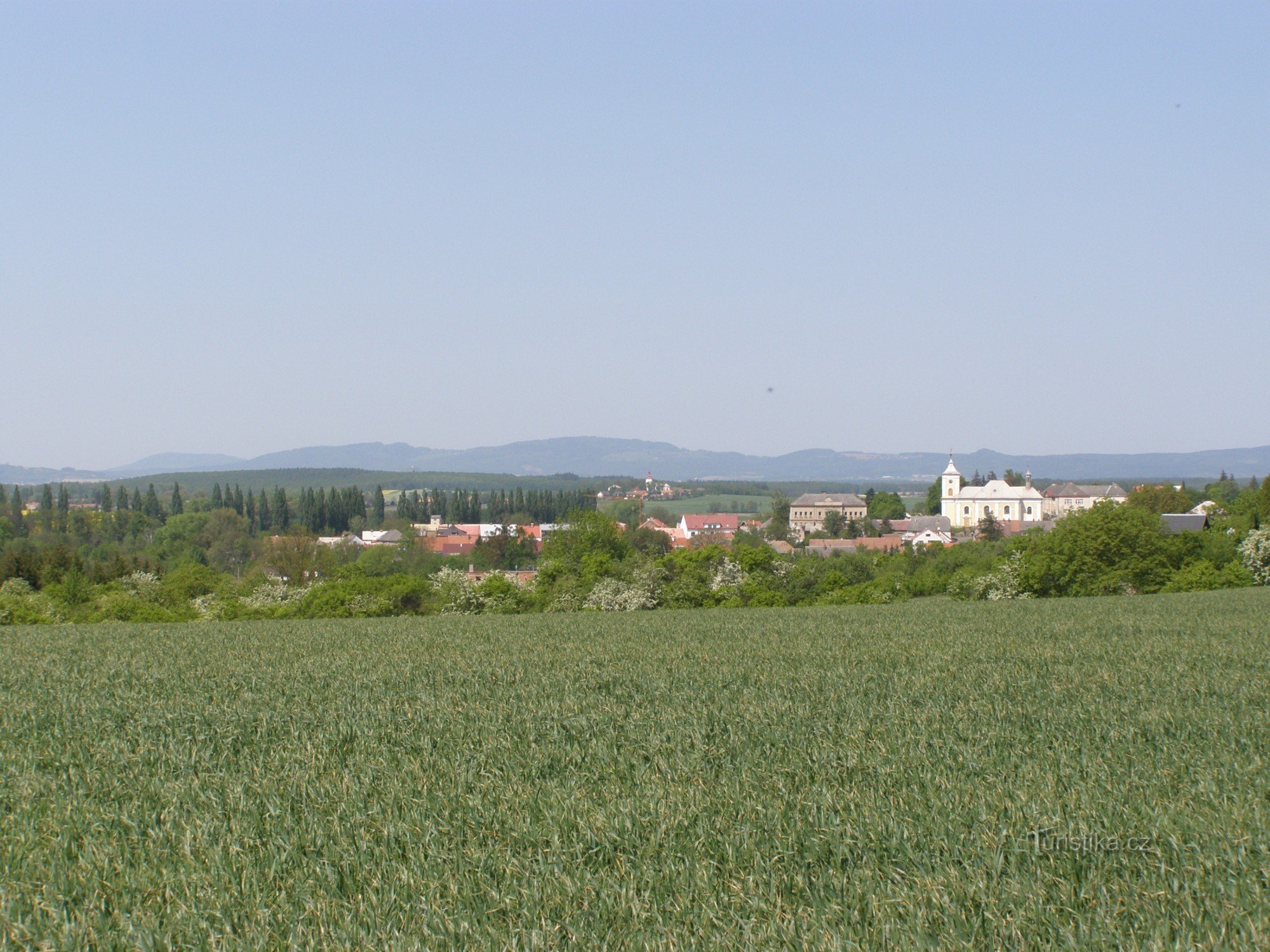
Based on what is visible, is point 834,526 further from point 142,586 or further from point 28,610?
point 28,610

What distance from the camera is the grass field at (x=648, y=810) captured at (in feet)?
18.7

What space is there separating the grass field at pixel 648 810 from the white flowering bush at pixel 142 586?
2107 inches

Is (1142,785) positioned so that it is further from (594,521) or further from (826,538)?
(826,538)

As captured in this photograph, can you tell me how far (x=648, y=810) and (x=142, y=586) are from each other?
67192 mm

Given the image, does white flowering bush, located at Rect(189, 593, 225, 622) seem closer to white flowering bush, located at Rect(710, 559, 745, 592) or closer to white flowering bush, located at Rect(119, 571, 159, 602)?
white flowering bush, located at Rect(119, 571, 159, 602)

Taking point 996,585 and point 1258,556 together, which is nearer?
point 1258,556

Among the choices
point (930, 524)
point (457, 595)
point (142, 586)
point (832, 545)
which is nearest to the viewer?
point (457, 595)

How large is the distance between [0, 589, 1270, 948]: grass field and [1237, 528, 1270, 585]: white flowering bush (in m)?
53.3

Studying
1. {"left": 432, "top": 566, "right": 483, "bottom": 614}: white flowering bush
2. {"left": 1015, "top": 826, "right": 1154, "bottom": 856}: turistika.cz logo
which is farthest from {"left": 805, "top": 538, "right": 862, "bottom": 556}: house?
{"left": 1015, "top": 826, "right": 1154, "bottom": 856}: turistika.cz logo

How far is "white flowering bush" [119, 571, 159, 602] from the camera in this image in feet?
214

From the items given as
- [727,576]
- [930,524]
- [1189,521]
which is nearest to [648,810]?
[727,576]

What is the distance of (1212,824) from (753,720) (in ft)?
17.1

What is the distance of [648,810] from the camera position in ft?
25.1

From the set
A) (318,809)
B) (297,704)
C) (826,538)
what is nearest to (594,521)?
(297,704)
